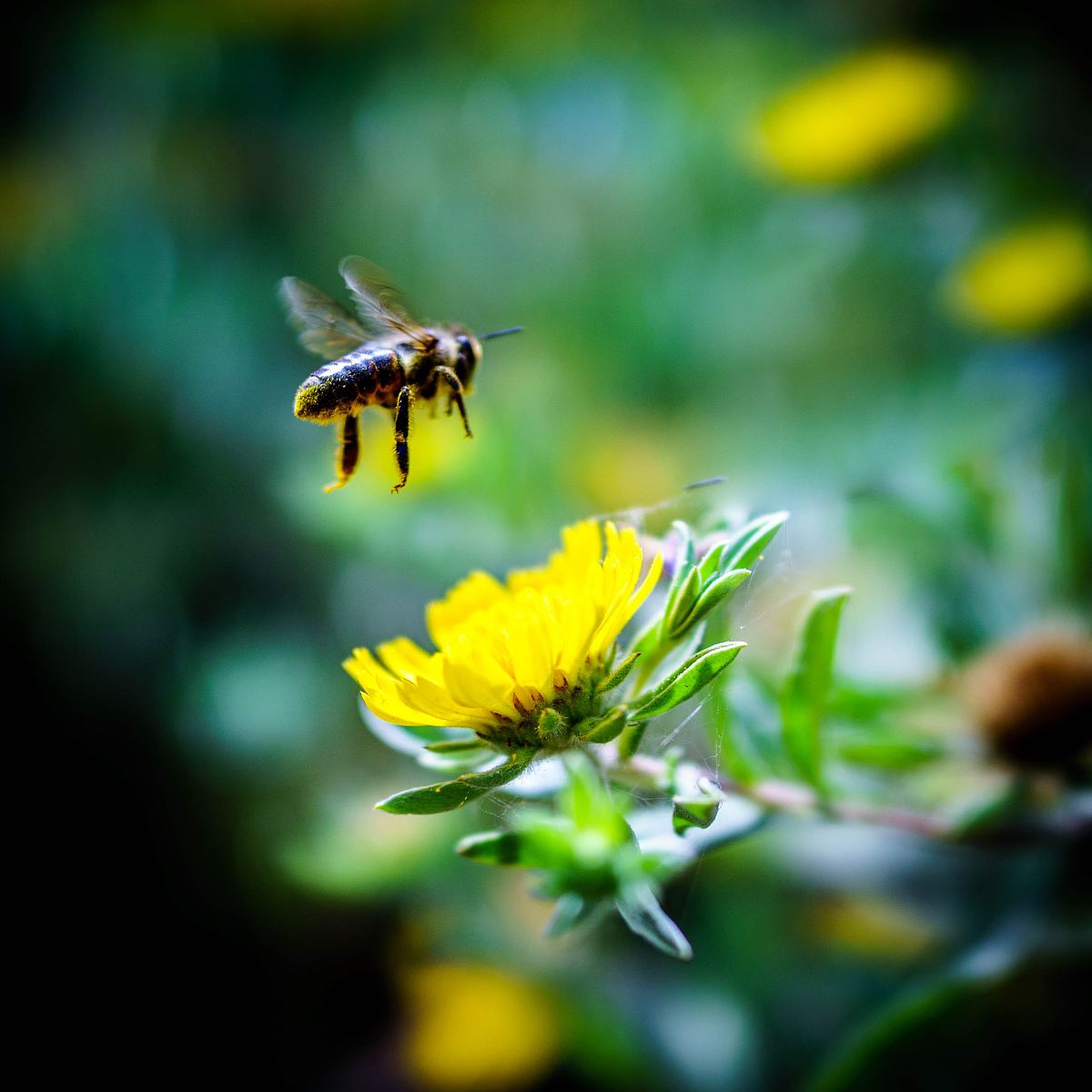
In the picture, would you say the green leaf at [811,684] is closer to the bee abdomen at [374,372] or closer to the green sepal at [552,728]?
the green sepal at [552,728]

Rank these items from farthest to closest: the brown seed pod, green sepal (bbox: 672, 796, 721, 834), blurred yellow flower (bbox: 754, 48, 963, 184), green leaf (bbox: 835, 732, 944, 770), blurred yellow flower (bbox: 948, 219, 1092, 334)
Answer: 1. blurred yellow flower (bbox: 754, 48, 963, 184)
2. blurred yellow flower (bbox: 948, 219, 1092, 334)
3. the brown seed pod
4. green leaf (bbox: 835, 732, 944, 770)
5. green sepal (bbox: 672, 796, 721, 834)

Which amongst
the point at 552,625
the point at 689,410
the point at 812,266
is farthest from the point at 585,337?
the point at 552,625

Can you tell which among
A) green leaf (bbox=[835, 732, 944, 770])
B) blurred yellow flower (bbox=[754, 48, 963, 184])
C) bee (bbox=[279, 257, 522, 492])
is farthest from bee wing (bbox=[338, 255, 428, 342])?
blurred yellow flower (bbox=[754, 48, 963, 184])

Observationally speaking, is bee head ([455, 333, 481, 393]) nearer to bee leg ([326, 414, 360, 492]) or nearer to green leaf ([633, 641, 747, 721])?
bee leg ([326, 414, 360, 492])

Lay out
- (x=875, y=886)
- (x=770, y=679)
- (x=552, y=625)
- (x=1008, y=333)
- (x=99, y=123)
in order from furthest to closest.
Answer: (x=99, y=123)
(x=1008, y=333)
(x=875, y=886)
(x=770, y=679)
(x=552, y=625)

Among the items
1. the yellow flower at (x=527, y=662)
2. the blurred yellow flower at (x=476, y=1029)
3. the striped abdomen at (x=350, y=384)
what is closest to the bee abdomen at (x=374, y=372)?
the striped abdomen at (x=350, y=384)

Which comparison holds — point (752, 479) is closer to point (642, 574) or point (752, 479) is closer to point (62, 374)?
point (642, 574)

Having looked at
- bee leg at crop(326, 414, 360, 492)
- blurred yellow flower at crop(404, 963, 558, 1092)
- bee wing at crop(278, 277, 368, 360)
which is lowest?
blurred yellow flower at crop(404, 963, 558, 1092)
